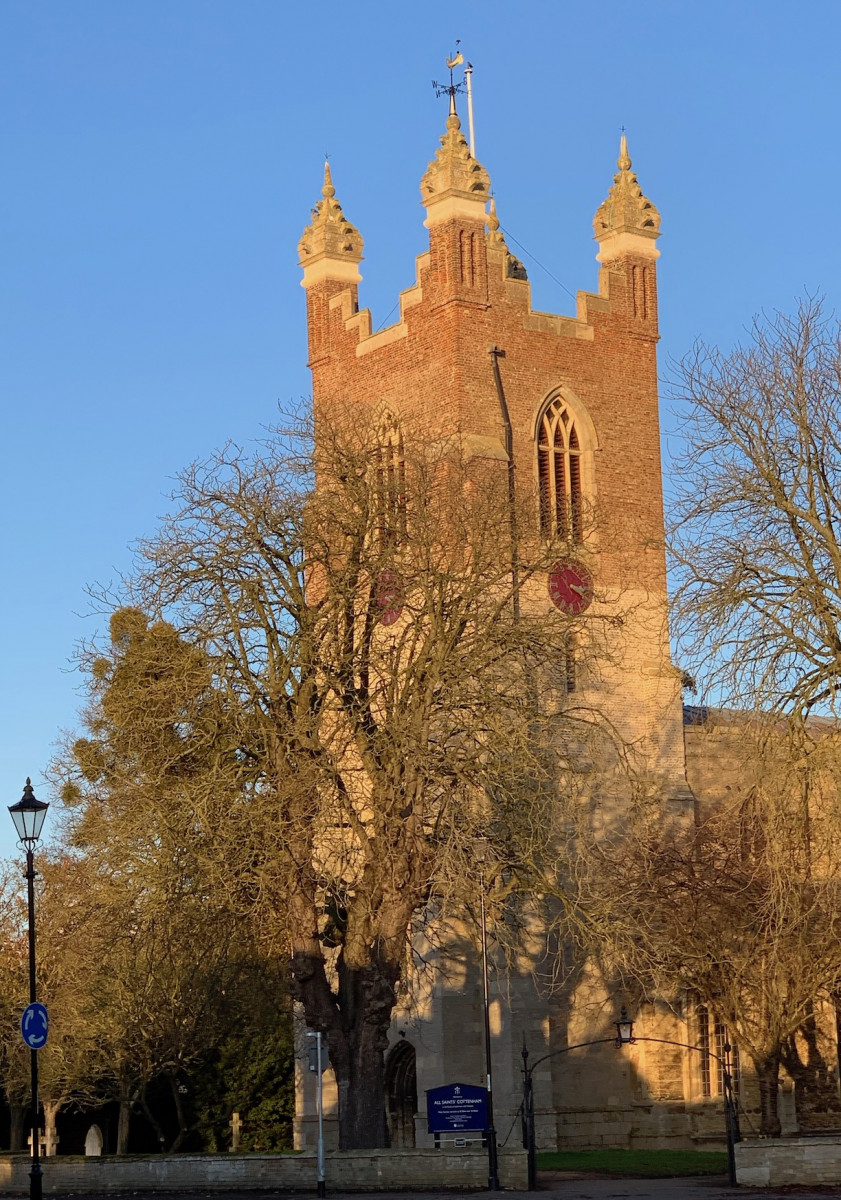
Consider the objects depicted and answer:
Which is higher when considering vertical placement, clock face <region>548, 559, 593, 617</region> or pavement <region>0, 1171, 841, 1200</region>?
clock face <region>548, 559, 593, 617</region>

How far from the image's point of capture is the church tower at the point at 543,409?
134ft

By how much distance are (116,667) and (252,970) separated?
56.6 feet

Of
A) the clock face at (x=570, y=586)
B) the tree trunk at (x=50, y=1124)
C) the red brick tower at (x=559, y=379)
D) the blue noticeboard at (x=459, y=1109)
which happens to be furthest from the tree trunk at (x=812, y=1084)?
Result: the tree trunk at (x=50, y=1124)

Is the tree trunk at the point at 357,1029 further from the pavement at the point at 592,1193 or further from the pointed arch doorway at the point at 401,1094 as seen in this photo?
the pointed arch doorway at the point at 401,1094

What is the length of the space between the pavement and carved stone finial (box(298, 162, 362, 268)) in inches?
1004

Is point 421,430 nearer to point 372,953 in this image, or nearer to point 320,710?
point 320,710

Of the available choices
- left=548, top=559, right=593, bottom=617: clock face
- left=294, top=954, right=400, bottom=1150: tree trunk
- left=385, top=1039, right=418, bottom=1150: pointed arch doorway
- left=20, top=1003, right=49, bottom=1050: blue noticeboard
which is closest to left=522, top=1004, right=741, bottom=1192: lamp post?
left=294, top=954, right=400, bottom=1150: tree trunk

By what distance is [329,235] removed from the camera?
49.2 m

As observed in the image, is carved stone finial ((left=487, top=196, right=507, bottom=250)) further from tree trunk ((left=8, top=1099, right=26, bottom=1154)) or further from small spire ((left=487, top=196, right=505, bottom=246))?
tree trunk ((left=8, top=1099, right=26, bottom=1154))

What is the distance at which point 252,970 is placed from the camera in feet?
151

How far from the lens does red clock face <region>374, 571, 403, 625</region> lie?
31000 millimetres

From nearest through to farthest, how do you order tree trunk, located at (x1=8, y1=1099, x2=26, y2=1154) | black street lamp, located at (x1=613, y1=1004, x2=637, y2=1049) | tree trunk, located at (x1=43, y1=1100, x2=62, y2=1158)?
black street lamp, located at (x1=613, y1=1004, x2=637, y2=1049), tree trunk, located at (x1=43, y1=1100, x2=62, y2=1158), tree trunk, located at (x1=8, y1=1099, x2=26, y2=1154)

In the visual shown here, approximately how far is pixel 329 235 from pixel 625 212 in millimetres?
7718

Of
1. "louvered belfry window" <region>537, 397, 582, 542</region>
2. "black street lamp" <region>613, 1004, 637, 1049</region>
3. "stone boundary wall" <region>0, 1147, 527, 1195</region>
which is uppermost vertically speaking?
"louvered belfry window" <region>537, 397, 582, 542</region>
